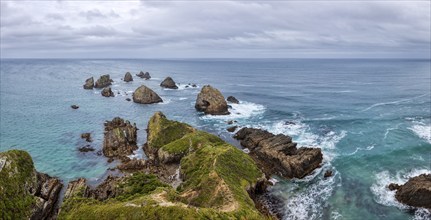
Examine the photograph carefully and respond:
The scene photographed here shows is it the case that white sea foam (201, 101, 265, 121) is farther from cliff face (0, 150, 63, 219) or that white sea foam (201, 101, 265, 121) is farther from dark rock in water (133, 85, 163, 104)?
cliff face (0, 150, 63, 219)

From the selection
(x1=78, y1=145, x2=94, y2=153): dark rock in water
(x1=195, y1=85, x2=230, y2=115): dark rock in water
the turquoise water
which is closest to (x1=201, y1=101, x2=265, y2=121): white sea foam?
the turquoise water

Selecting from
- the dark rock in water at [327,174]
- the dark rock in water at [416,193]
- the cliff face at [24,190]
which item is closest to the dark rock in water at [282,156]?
the dark rock in water at [327,174]

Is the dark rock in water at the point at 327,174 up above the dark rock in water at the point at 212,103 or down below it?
below

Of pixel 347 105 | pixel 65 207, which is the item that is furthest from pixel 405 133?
pixel 65 207

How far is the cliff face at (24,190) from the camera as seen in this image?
4431 cm

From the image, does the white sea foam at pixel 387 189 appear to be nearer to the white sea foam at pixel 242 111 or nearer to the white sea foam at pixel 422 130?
the white sea foam at pixel 422 130

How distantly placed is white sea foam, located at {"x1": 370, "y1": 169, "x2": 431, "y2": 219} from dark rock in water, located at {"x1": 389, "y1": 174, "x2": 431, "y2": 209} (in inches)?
38.7

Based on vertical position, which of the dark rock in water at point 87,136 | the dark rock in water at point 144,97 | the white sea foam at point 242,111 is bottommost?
the dark rock in water at point 87,136

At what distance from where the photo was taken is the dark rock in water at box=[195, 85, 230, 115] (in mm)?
104812

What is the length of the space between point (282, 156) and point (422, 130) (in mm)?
46251

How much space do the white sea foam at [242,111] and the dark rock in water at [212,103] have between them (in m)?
2.26

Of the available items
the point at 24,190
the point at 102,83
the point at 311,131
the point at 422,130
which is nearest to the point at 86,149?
the point at 24,190

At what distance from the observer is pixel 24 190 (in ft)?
159

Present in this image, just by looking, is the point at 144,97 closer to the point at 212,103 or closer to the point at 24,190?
the point at 212,103
